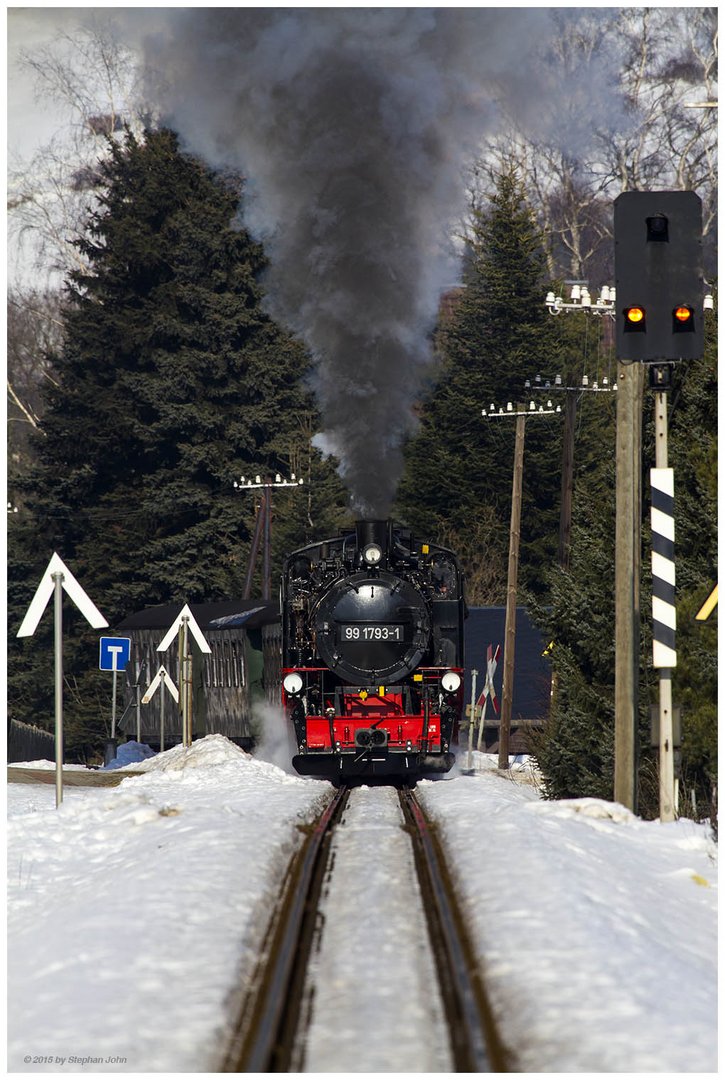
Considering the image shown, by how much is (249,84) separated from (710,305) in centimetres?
1738

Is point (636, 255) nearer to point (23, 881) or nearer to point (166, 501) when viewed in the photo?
point (23, 881)

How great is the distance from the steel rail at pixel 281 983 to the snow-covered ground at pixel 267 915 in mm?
138

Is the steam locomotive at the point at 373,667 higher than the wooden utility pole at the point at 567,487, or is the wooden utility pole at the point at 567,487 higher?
the wooden utility pole at the point at 567,487

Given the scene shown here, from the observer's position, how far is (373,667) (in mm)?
22297

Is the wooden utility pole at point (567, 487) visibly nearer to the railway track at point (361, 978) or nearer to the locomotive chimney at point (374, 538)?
the locomotive chimney at point (374, 538)

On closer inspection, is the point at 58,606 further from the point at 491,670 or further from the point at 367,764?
the point at 491,670

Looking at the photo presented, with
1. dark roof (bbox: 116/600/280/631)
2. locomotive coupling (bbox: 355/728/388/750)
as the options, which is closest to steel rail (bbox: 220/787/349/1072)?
locomotive coupling (bbox: 355/728/388/750)

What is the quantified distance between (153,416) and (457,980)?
2278 inches

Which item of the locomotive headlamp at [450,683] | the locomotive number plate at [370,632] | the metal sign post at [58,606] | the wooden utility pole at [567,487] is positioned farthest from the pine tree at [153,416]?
the metal sign post at [58,606]

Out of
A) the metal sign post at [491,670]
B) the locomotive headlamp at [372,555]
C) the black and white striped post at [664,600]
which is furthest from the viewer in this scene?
the metal sign post at [491,670]

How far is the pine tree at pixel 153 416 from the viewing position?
6219cm

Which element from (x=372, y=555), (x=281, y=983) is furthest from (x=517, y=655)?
(x=281, y=983)

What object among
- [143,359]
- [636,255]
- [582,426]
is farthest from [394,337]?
[143,359]

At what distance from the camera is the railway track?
8.11 m
